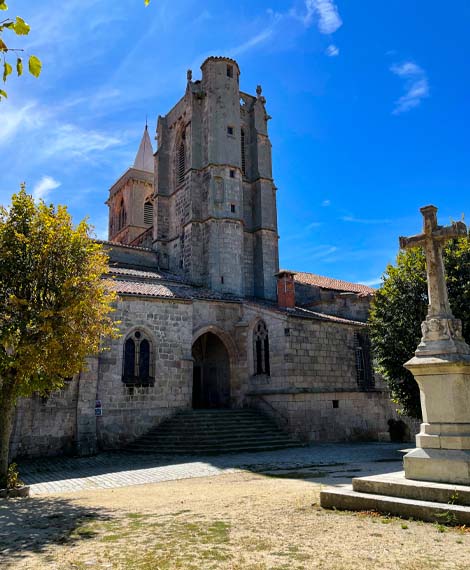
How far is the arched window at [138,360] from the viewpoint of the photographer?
1909 cm

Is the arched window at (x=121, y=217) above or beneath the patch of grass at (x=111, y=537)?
above

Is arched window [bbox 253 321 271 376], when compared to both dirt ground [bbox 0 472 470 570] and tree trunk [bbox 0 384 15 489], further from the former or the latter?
dirt ground [bbox 0 472 470 570]

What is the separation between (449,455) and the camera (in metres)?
6.52

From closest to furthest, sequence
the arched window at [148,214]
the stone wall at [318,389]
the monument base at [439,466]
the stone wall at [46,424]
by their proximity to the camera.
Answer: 1. the monument base at [439,466]
2. the stone wall at [46,424]
3. the stone wall at [318,389]
4. the arched window at [148,214]

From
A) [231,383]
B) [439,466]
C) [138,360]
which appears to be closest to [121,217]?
[231,383]

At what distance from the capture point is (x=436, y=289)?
767 centimetres

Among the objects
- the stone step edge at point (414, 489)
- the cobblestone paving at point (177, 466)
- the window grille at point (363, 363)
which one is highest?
the window grille at point (363, 363)

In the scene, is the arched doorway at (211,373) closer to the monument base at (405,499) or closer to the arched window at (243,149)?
the arched window at (243,149)

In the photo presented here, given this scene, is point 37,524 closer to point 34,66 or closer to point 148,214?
point 34,66

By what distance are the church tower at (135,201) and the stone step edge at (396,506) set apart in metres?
32.8

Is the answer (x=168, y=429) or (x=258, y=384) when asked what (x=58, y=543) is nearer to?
(x=168, y=429)

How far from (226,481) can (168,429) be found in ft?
Result: 26.3

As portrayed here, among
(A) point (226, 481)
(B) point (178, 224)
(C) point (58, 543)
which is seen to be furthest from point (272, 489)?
(B) point (178, 224)

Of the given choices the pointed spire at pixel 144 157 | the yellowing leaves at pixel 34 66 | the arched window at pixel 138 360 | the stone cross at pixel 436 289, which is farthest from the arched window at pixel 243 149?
the yellowing leaves at pixel 34 66
